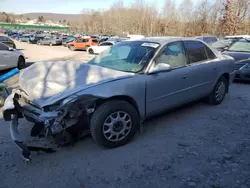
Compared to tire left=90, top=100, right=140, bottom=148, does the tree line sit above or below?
above

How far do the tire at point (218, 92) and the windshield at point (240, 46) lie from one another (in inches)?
160

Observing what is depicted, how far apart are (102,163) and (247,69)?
6.11 m

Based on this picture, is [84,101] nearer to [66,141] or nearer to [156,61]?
[66,141]

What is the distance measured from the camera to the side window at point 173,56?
3614 millimetres

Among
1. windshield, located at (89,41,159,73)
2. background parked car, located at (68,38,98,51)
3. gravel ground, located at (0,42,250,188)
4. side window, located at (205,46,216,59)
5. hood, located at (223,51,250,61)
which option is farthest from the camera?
background parked car, located at (68,38,98,51)

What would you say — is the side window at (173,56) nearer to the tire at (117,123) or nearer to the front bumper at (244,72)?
the tire at (117,123)

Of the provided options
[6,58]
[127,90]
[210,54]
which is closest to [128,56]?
[127,90]

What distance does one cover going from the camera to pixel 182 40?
4.07 meters

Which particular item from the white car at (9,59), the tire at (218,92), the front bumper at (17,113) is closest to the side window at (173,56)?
the tire at (218,92)

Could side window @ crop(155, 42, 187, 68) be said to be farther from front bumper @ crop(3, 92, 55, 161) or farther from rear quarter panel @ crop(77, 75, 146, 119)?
front bumper @ crop(3, 92, 55, 161)

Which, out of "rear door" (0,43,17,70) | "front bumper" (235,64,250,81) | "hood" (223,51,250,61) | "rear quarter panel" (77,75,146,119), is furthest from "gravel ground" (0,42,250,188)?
"rear door" (0,43,17,70)

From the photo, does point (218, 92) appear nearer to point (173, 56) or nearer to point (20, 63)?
point (173, 56)

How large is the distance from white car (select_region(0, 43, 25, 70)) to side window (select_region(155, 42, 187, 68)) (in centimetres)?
808

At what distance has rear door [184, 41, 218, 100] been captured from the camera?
13.4ft
